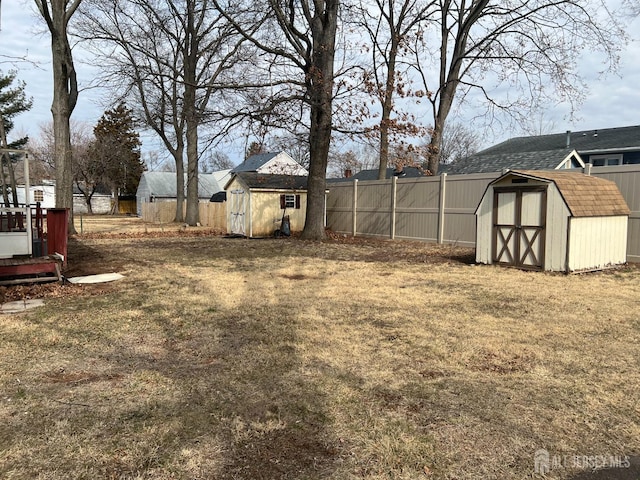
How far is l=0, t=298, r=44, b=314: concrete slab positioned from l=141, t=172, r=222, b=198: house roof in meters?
41.9

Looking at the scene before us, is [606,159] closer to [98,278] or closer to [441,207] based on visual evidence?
[441,207]

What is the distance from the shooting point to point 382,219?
17.4 metres

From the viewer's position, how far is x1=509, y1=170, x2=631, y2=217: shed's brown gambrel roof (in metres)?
9.18

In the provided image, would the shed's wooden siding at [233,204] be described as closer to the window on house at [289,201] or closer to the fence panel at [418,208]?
the window on house at [289,201]

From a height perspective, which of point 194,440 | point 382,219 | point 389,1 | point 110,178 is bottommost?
point 194,440

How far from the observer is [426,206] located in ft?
51.0

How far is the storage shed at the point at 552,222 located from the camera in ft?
30.2

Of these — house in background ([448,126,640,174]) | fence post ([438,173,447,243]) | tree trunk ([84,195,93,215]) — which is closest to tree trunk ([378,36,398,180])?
fence post ([438,173,447,243])

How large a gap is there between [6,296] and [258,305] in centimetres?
392

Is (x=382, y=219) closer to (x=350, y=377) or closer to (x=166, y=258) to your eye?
(x=166, y=258)

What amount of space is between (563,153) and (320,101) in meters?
10.6

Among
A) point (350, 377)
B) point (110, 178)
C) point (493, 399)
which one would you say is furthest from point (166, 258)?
point (110, 178)

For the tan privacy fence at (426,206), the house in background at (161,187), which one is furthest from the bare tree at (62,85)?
the house in background at (161,187)

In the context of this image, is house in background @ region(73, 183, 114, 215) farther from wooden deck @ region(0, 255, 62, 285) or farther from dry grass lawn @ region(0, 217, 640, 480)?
dry grass lawn @ region(0, 217, 640, 480)
